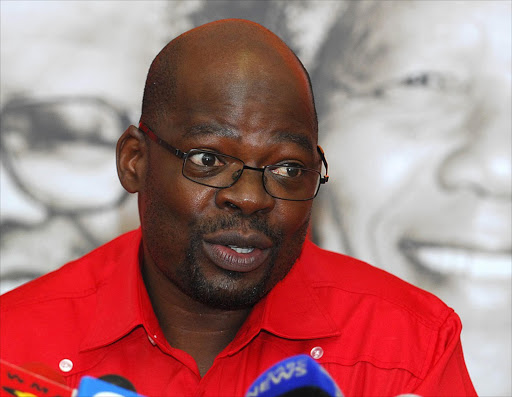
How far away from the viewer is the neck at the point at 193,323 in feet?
5.37

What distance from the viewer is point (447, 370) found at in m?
1.54

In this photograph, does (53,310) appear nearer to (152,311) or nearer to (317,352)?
(152,311)

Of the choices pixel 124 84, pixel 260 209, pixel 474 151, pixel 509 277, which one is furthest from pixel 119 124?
pixel 509 277

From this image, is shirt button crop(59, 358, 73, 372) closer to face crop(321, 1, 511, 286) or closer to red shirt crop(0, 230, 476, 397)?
red shirt crop(0, 230, 476, 397)

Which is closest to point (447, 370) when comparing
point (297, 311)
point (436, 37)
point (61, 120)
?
point (297, 311)

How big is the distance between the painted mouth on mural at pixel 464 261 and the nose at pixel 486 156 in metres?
0.19

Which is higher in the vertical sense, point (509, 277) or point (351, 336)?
point (509, 277)

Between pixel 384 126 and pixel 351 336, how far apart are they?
85 centimetres

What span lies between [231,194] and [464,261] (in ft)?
3.60

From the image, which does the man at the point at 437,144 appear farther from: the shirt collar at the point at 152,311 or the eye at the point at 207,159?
the eye at the point at 207,159

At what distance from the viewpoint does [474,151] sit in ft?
7.26

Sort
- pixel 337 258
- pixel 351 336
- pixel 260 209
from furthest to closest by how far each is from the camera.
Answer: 1. pixel 337 258
2. pixel 351 336
3. pixel 260 209

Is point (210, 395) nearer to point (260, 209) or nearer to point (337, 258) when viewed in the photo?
point (260, 209)

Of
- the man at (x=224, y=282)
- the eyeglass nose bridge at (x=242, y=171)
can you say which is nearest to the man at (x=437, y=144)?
the man at (x=224, y=282)
